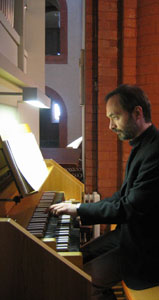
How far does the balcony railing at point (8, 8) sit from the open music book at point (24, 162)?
87 centimetres

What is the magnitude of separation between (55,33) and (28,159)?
34.5ft

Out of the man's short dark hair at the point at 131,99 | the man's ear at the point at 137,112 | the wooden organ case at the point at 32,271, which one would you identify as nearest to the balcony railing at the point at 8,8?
the man's short dark hair at the point at 131,99

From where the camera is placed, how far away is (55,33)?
11562 mm

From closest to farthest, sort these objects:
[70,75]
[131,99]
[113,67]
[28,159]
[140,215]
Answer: [140,215] → [131,99] → [28,159] → [113,67] → [70,75]

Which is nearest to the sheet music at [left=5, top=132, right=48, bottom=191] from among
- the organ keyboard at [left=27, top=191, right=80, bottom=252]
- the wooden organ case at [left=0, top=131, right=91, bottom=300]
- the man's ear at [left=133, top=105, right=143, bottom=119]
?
the organ keyboard at [left=27, top=191, right=80, bottom=252]

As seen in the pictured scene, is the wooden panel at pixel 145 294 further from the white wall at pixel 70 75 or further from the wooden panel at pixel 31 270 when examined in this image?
the white wall at pixel 70 75

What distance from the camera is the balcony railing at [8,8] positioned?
219cm


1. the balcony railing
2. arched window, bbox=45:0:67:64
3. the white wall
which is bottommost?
the balcony railing

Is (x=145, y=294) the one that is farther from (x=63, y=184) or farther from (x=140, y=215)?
(x=63, y=184)

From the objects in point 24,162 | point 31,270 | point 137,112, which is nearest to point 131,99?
point 137,112

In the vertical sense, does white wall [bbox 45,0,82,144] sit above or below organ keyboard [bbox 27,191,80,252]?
above

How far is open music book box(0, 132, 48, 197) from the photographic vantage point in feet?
5.32

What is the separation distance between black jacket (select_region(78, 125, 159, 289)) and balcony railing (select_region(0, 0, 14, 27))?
1.34 metres

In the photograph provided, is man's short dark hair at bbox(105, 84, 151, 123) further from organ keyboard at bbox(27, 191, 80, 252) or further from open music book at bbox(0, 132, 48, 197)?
organ keyboard at bbox(27, 191, 80, 252)
